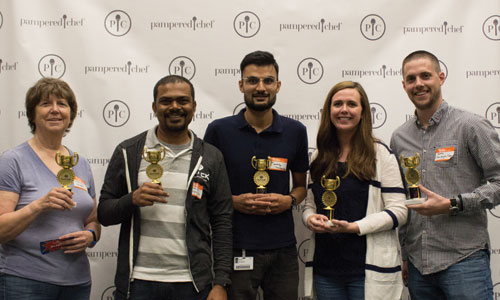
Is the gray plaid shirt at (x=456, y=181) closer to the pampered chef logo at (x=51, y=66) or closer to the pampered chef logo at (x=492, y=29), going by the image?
the pampered chef logo at (x=492, y=29)

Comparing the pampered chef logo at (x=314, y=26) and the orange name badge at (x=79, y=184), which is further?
the pampered chef logo at (x=314, y=26)

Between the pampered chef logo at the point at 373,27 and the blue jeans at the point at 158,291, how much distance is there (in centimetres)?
244

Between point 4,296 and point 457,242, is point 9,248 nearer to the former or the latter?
point 4,296

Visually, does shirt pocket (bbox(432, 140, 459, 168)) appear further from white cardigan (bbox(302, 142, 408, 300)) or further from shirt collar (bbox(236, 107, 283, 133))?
shirt collar (bbox(236, 107, 283, 133))

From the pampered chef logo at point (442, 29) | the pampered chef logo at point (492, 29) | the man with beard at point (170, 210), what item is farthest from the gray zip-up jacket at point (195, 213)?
the pampered chef logo at point (492, 29)

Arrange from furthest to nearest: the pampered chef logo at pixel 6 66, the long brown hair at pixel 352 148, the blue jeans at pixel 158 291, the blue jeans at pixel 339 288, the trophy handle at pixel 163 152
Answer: the pampered chef logo at pixel 6 66 < the long brown hair at pixel 352 148 < the blue jeans at pixel 339 288 < the trophy handle at pixel 163 152 < the blue jeans at pixel 158 291

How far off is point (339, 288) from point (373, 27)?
2.12m

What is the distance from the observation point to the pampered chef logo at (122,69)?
3305 millimetres

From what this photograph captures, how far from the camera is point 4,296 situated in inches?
85.8

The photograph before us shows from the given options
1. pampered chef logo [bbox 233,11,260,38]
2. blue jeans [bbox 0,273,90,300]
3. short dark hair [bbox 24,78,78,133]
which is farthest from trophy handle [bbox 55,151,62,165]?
pampered chef logo [bbox 233,11,260,38]

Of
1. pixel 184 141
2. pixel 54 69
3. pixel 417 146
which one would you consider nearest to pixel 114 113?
pixel 54 69

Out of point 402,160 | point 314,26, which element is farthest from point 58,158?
point 314,26

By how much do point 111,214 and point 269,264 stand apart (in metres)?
1.00

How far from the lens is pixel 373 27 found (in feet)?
11.1
